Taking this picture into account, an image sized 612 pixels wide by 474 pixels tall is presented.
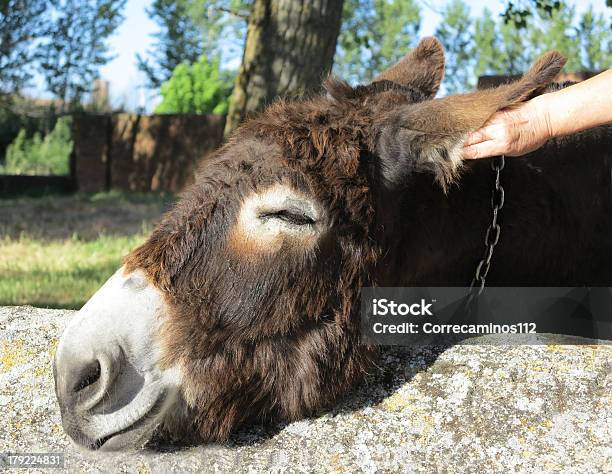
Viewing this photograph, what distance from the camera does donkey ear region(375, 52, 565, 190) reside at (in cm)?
229

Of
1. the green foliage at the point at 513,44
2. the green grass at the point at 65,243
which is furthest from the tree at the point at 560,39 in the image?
the green grass at the point at 65,243

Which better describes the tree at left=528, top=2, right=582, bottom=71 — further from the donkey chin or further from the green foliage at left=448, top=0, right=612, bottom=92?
the donkey chin

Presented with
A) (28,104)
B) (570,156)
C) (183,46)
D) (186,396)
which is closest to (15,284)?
(186,396)

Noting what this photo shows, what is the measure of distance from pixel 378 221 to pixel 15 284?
5.55 metres

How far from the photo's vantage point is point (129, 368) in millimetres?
2195

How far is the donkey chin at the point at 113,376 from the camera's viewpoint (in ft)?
7.09

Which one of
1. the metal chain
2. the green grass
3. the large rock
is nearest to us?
the large rock

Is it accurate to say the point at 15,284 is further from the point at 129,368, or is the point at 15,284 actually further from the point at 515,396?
the point at 515,396

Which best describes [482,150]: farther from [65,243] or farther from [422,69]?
[65,243]

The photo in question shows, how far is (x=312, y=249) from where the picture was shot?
2.40 metres

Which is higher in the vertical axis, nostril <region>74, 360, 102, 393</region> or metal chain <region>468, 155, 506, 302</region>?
metal chain <region>468, 155, 506, 302</region>

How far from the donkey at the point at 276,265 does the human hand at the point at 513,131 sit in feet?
0.16

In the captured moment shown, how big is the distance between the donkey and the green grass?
73cm

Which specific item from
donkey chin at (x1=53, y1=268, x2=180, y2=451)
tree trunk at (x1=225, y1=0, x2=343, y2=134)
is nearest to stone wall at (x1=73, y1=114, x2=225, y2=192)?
tree trunk at (x1=225, y1=0, x2=343, y2=134)
